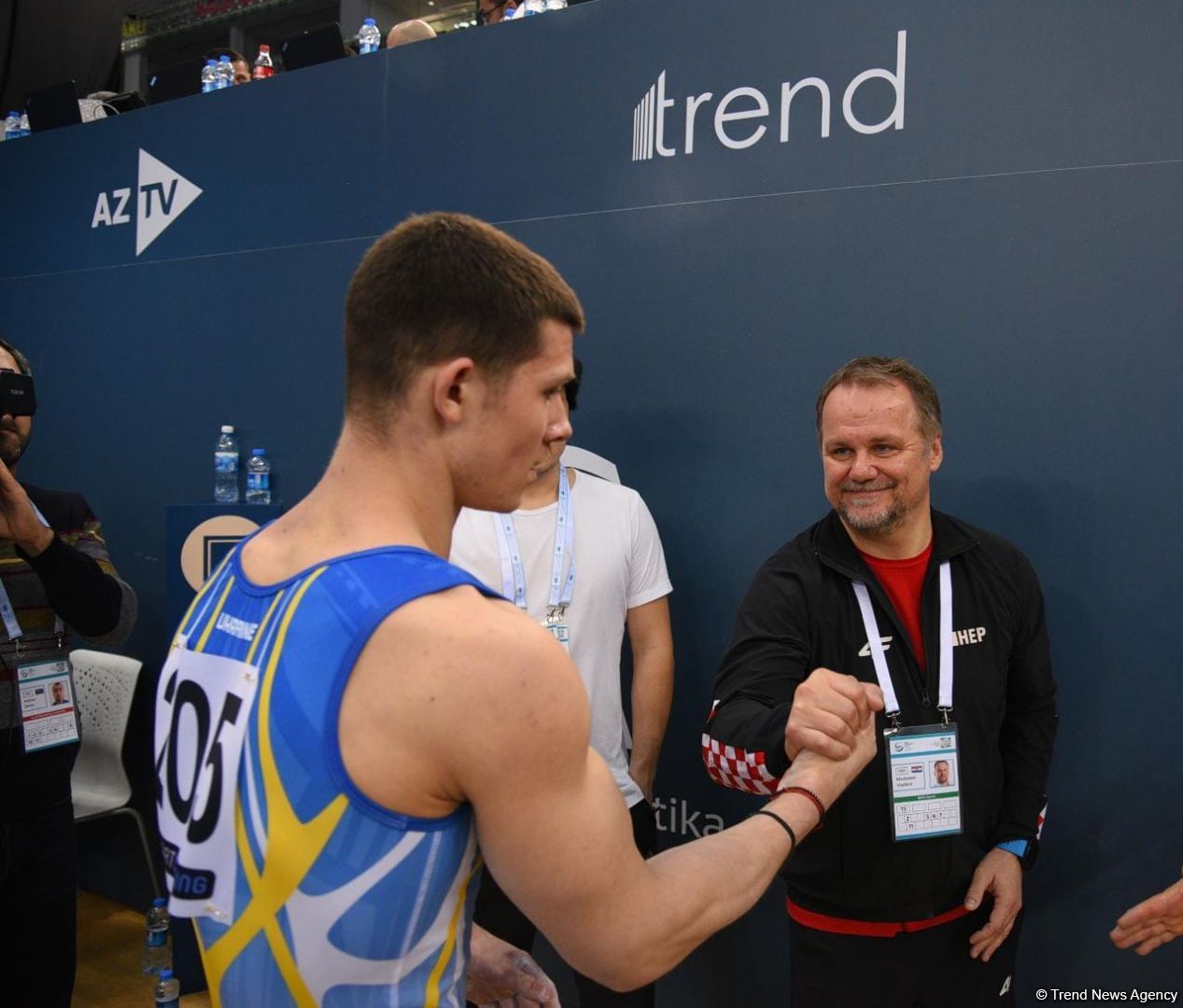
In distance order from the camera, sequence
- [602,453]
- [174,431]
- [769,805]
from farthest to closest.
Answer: [174,431] → [602,453] → [769,805]

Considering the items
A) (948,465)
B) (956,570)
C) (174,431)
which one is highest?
(174,431)

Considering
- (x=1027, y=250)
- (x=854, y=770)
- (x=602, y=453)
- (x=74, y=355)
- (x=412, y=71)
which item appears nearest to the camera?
(x=854, y=770)

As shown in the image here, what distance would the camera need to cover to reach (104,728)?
13.0 ft

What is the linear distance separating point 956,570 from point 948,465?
1.99ft

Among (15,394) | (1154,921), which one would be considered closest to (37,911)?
(15,394)

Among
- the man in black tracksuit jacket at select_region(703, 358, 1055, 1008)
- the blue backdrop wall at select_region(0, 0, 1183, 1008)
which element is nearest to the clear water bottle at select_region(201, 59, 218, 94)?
the blue backdrop wall at select_region(0, 0, 1183, 1008)

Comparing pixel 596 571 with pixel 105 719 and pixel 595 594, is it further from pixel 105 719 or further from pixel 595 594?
pixel 105 719

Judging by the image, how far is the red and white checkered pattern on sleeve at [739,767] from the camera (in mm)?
1731

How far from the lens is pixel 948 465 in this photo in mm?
2562

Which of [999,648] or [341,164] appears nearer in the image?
[999,648]

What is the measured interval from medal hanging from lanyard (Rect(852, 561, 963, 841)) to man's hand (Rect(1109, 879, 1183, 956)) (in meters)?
0.41

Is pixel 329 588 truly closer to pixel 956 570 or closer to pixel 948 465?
pixel 956 570

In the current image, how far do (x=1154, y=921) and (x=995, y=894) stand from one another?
0.31 meters

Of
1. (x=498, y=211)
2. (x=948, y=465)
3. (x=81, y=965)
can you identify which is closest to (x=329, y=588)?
(x=948, y=465)
